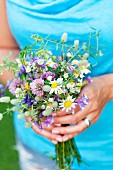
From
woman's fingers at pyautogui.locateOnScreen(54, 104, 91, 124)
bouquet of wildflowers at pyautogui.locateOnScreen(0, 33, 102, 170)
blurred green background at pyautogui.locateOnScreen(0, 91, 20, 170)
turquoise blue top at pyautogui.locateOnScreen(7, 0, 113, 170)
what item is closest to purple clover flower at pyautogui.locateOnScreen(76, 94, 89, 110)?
bouquet of wildflowers at pyautogui.locateOnScreen(0, 33, 102, 170)

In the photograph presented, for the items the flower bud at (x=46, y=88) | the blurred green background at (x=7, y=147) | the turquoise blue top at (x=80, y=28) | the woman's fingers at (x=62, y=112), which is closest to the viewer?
the flower bud at (x=46, y=88)

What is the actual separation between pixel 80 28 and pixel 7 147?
2.35 meters

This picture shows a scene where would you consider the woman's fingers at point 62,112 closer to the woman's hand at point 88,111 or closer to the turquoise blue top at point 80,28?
the woman's hand at point 88,111

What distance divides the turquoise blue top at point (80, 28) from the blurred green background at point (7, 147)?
165 cm

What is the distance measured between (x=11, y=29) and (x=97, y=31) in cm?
43

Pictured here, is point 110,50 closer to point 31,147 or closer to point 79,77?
point 79,77

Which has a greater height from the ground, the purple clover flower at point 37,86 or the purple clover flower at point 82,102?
the purple clover flower at point 37,86

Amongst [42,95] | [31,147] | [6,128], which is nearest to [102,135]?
[31,147]

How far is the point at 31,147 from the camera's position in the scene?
2242 mm

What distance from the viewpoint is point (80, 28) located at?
1862 mm

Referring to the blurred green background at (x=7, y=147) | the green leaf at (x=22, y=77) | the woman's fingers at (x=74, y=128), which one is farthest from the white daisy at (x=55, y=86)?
the blurred green background at (x=7, y=147)

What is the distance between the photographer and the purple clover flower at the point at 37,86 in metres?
1.60

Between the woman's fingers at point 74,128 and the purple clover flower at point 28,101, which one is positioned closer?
the purple clover flower at point 28,101

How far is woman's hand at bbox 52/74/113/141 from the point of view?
5.82 feet
